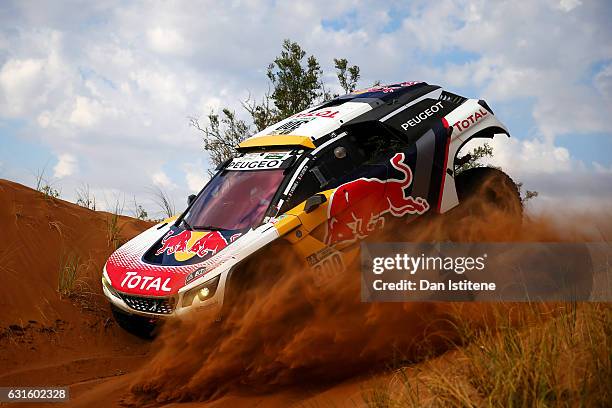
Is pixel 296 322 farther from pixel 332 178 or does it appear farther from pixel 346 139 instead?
pixel 346 139

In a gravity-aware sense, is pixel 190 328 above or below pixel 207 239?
below

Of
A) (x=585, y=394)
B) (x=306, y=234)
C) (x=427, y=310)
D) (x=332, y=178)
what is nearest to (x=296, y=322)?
(x=306, y=234)

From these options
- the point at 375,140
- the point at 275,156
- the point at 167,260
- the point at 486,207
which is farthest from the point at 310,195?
the point at 486,207

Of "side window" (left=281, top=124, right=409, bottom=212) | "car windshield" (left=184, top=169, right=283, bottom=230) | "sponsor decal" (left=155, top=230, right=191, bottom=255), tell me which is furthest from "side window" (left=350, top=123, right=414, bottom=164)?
"sponsor decal" (left=155, top=230, right=191, bottom=255)

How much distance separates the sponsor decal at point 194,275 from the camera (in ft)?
17.6

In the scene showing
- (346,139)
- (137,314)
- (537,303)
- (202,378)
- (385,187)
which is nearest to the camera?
(537,303)

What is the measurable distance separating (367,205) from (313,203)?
28.7 inches

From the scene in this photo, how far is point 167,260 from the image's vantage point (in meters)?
5.91

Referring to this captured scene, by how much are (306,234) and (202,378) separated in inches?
60.8

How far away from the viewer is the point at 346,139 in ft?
22.6

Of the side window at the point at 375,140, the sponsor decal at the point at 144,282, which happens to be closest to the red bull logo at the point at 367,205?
the side window at the point at 375,140

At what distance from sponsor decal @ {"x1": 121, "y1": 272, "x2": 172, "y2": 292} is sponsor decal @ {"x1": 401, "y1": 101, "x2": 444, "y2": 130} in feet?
10.5

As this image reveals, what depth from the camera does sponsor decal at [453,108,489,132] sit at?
731 cm

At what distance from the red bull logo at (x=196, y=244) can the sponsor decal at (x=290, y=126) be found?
160cm
